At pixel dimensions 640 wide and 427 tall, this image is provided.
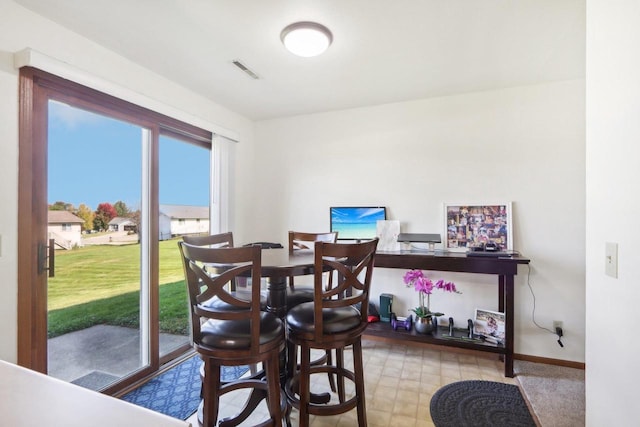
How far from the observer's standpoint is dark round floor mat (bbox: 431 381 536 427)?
1.82 meters

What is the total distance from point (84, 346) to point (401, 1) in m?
3.07

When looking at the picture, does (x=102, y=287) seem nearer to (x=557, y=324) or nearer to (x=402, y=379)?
(x=402, y=379)

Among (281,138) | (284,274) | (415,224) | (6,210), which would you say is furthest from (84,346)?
(415,224)

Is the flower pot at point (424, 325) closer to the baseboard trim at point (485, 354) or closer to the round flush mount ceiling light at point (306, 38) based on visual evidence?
the baseboard trim at point (485, 354)

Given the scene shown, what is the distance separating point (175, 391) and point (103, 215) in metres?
1.42

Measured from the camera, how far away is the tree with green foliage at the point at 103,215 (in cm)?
213

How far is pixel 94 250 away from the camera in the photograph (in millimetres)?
2117

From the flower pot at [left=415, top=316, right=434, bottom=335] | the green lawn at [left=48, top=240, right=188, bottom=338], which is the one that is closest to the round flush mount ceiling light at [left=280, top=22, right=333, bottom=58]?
the green lawn at [left=48, top=240, right=188, bottom=338]

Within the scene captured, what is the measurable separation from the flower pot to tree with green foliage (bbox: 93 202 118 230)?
2.70 m

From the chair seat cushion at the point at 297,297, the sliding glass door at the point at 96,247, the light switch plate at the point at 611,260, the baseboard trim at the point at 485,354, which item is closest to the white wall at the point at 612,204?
the light switch plate at the point at 611,260

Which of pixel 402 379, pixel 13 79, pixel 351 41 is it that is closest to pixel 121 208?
pixel 13 79

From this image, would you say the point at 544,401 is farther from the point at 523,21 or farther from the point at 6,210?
Answer: the point at 6,210

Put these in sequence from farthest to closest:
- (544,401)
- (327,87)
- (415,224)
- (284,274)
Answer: (415,224), (327,87), (544,401), (284,274)

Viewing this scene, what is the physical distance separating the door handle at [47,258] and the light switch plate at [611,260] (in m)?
2.77
